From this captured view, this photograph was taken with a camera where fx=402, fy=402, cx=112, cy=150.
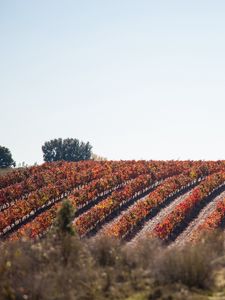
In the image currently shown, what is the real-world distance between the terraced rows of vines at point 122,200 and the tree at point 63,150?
151ft

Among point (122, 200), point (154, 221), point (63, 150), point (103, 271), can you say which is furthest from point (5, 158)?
point (103, 271)

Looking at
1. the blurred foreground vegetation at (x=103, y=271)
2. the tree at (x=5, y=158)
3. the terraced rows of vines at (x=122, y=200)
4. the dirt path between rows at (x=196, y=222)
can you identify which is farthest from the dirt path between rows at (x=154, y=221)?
the tree at (x=5, y=158)

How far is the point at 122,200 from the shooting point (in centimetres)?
3616

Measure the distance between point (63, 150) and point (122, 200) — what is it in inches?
2557

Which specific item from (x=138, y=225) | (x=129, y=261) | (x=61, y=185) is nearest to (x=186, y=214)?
(x=138, y=225)

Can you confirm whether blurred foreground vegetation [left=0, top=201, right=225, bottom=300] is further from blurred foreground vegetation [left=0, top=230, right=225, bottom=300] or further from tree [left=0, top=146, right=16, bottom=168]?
tree [left=0, top=146, right=16, bottom=168]

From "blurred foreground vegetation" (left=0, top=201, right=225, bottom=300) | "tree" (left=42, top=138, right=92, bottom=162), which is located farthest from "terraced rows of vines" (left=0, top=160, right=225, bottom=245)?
"tree" (left=42, top=138, right=92, bottom=162)

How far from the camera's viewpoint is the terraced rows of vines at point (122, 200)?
96.5 ft

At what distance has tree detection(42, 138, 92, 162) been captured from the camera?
9894 cm

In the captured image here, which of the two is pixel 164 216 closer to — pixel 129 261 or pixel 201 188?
pixel 201 188

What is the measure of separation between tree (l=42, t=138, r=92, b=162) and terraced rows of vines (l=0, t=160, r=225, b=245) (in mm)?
45927

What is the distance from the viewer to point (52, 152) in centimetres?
9938

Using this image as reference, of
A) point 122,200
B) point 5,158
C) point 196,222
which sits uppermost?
point 5,158

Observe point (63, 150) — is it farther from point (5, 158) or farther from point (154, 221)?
point (154, 221)
